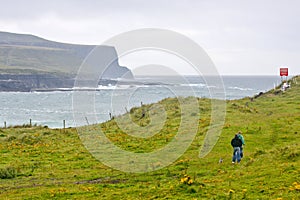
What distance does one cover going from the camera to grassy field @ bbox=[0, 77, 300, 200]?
17.5 meters

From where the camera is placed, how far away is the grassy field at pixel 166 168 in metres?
17.5

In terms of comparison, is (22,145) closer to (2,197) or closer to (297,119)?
(2,197)

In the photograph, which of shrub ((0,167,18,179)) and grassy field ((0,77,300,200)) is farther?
shrub ((0,167,18,179))

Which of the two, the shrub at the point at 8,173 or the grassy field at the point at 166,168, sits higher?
the grassy field at the point at 166,168

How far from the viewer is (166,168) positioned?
24.6 meters

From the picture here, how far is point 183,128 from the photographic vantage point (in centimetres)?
3947

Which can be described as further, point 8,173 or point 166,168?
point 8,173

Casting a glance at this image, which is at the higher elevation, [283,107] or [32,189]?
[283,107]

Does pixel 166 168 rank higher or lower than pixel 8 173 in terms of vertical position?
higher

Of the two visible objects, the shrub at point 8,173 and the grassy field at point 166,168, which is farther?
the shrub at point 8,173

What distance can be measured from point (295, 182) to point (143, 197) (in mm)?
6030

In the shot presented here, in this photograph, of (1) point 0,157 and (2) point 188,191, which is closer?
(2) point 188,191

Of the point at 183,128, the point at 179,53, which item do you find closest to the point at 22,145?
the point at 183,128

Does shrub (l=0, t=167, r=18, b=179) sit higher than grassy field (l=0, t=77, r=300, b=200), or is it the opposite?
grassy field (l=0, t=77, r=300, b=200)
